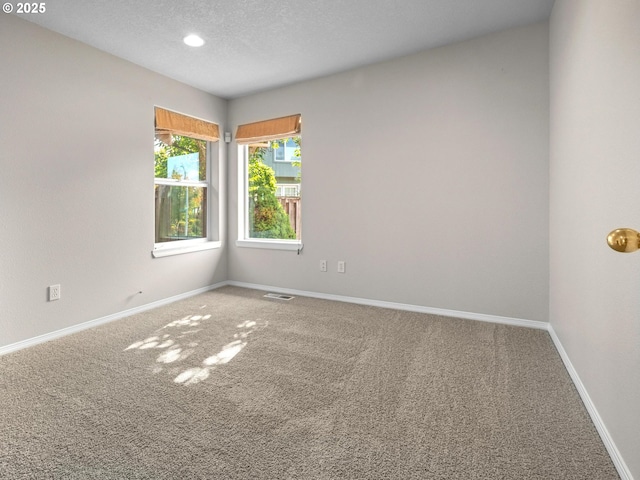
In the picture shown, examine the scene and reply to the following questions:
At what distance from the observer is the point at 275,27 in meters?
2.71

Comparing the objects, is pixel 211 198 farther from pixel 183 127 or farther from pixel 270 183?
pixel 183 127

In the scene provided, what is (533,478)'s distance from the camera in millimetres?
1263

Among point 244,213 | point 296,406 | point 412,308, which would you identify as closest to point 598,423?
point 296,406

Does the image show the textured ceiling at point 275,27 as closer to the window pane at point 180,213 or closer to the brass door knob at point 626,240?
the window pane at point 180,213

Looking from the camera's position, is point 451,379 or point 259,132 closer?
point 451,379

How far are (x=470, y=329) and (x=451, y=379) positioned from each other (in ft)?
3.06

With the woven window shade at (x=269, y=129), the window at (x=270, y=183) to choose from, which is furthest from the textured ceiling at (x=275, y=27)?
the window at (x=270, y=183)

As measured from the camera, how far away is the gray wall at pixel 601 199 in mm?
1214

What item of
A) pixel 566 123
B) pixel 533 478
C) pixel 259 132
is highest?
pixel 259 132

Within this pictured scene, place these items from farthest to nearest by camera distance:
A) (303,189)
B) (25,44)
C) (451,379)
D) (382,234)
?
(303,189) → (382,234) → (25,44) → (451,379)

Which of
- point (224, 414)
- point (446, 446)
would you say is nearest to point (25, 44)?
point (224, 414)

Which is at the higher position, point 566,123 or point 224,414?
point 566,123

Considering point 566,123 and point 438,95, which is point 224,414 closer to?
point 566,123

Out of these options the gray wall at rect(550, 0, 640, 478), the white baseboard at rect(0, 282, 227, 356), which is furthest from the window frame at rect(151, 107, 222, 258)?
the gray wall at rect(550, 0, 640, 478)
